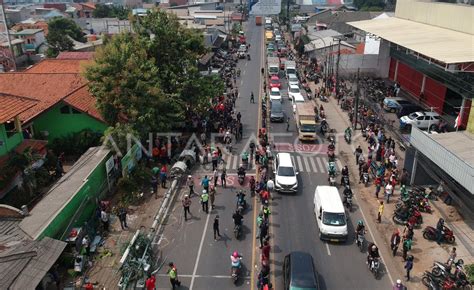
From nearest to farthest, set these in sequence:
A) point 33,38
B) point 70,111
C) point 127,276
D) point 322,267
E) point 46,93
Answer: point 127,276, point 322,267, point 70,111, point 46,93, point 33,38

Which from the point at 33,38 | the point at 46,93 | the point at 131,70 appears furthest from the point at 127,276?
the point at 33,38

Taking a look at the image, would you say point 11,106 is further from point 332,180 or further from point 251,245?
point 332,180

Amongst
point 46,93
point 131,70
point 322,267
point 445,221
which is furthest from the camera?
point 46,93

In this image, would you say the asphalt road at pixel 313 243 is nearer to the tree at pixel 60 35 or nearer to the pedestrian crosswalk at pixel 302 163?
the pedestrian crosswalk at pixel 302 163

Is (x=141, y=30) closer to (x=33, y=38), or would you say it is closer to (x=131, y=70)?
(x=131, y=70)

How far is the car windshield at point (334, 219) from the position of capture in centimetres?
2058

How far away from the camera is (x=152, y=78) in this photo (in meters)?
29.3

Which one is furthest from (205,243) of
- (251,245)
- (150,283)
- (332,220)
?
(332,220)

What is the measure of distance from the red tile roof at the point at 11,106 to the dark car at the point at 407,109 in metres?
32.2

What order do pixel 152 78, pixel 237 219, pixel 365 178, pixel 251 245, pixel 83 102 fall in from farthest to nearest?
1. pixel 83 102
2. pixel 152 78
3. pixel 365 178
4. pixel 237 219
5. pixel 251 245

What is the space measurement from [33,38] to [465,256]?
80343 mm

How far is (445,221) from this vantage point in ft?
74.0

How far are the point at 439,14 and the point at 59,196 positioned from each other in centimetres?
3950

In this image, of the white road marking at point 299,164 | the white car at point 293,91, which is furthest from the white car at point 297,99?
the white road marking at point 299,164
